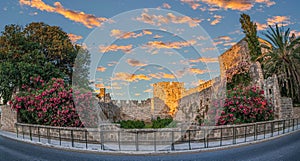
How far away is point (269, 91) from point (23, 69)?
1633cm

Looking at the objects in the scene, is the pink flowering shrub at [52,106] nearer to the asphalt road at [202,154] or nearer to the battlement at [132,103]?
the asphalt road at [202,154]

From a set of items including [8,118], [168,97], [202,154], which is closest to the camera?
[202,154]

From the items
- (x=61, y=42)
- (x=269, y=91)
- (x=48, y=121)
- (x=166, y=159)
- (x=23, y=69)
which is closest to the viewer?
(x=166, y=159)

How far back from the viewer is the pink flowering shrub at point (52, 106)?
14227mm

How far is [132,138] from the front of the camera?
36.0 feet

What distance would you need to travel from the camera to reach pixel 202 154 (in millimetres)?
9523

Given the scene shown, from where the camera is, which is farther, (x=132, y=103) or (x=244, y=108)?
(x=132, y=103)

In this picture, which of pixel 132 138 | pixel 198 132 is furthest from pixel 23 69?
pixel 198 132

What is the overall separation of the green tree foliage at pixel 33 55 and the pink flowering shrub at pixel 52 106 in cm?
293

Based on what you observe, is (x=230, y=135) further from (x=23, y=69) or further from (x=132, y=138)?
(x=23, y=69)

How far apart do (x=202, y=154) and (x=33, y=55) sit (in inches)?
614

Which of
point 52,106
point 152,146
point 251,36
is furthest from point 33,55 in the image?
point 251,36

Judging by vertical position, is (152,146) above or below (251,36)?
below

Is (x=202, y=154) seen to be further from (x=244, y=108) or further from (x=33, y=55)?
(x=33, y=55)
